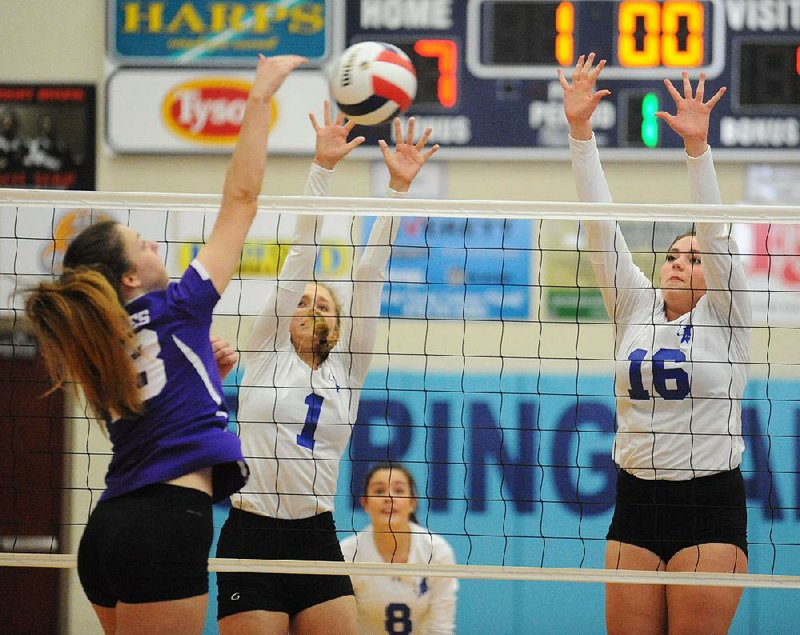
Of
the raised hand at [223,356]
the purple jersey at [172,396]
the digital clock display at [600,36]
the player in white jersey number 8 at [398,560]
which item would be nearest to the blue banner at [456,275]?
the digital clock display at [600,36]

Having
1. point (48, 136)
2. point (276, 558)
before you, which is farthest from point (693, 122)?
point (48, 136)

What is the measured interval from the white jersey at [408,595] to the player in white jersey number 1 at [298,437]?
5.29 feet

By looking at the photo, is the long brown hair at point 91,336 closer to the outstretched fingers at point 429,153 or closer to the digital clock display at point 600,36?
the outstretched fingers at point 429,153

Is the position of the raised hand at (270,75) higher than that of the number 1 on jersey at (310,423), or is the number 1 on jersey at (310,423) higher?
the raised hand at (270,75)

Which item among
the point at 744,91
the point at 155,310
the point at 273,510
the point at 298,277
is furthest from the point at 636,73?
the point at 155,310

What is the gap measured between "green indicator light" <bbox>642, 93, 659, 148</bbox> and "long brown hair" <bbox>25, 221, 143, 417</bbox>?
14.7 feet

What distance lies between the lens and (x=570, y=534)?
259 inches

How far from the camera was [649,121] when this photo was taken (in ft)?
21.0

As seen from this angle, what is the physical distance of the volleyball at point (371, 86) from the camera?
4086mm

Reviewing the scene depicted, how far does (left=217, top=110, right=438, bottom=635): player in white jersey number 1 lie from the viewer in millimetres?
3598

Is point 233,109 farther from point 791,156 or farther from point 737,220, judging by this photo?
point 737,220

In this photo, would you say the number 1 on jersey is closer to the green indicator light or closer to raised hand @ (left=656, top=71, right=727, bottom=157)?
raised hand @ (left=656, top=71, right=727, bottom=157)

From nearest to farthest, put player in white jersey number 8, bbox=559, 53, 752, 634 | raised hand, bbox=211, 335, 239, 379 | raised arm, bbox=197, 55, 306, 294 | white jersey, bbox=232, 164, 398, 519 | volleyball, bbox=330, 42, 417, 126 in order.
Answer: raised arm, bbox=197, 55, 306, 294 < raised hand, bbox=211, 335, 239, 379 < player in white jersey number 8, bbox=559, 53, 752, 634 < white jersey, bbox=232, 164, 398, 519 < volleyball, bbox=330, 42, 417, 126

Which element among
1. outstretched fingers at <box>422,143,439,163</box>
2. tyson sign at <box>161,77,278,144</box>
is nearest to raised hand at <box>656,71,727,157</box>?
outstretched fingers at <box>422,143,439,163</box>
